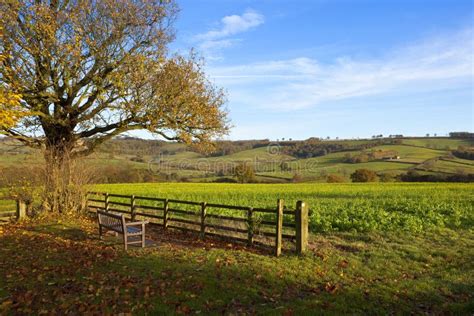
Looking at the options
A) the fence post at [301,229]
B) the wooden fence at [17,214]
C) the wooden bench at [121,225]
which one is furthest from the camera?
the wooden fence at [17,214]

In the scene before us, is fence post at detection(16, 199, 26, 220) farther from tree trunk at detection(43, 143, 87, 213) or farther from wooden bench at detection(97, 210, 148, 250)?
wooden bench at detection(97, 210, 148, 250)

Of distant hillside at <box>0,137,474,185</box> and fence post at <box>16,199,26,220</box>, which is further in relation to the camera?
distant hillside at <box>0,137,474,185</box>

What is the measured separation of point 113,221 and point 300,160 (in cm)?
8131

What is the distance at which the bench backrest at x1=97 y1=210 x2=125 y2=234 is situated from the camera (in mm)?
10266

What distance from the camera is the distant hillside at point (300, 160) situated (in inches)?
2271

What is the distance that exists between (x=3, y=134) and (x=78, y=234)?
24.2ft

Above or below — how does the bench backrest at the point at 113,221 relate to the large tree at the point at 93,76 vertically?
below

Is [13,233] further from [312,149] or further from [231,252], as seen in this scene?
[312,149]

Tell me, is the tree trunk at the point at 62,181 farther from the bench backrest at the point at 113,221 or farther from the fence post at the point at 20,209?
the bench backrest at the point at 113,221

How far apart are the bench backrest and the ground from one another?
57 centimetres

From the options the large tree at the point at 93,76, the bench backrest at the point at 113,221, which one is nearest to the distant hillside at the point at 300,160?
the large tree at the point at 93,76

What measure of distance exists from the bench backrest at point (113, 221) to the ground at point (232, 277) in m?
0.57

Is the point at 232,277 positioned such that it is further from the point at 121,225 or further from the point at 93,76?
the point at 93,76

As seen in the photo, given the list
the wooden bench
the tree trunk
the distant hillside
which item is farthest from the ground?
the distant hillside
